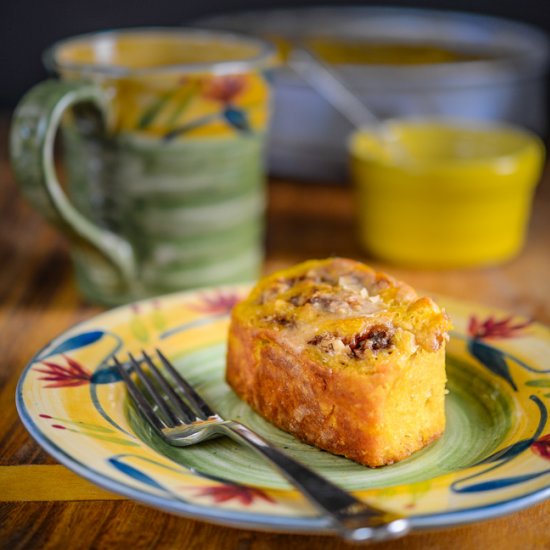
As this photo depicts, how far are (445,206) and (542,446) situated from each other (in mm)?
557

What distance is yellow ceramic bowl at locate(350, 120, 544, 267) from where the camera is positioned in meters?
1.17

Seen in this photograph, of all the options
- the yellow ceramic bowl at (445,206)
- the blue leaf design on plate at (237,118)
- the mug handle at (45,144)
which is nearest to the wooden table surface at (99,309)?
the yellow ceramic bowl at (445,206)

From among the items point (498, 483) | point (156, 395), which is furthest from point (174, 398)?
point (498, 483)

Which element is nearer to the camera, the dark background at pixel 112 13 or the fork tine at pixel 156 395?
the fork tine at pixel 156 395

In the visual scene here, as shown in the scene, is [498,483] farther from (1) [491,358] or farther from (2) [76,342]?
(2) [76,342]

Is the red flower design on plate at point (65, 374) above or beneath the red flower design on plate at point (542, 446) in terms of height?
beneath

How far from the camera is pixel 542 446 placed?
0.67 metres

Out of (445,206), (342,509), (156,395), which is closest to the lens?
(342,509)

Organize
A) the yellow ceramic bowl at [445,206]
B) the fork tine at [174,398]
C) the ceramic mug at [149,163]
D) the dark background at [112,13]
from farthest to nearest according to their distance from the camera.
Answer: the dark background at [112,13], the yellow ceramic bowl at [445,206], the ceramic mug at [149,163], the fork tine at [174,398]

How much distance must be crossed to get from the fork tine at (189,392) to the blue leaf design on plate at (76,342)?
0.19 feet

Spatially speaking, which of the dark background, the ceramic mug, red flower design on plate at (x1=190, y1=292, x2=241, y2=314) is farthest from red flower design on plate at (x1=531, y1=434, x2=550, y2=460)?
the dark background

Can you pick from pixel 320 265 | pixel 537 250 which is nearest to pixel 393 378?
pixel 320 265

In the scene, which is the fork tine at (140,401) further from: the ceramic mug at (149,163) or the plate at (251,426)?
the ceramic mug at (149,163)

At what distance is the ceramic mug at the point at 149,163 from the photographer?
99 centimetres
